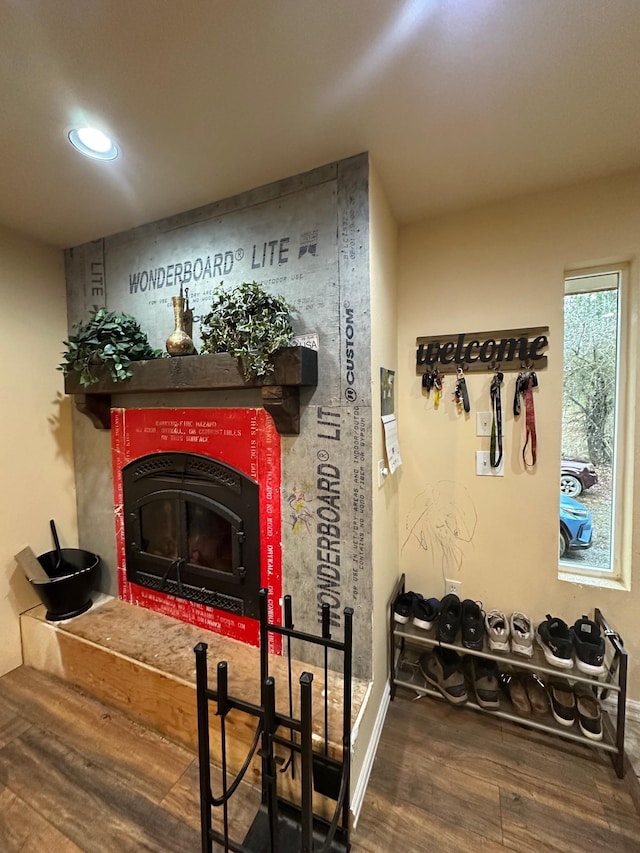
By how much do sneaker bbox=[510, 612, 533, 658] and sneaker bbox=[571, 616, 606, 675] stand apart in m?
0.17

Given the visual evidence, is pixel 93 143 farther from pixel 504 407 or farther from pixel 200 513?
pixel 504 407

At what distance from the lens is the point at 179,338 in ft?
5.14

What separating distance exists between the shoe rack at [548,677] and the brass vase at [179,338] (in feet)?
5.21

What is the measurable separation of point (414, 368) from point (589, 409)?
87 cm

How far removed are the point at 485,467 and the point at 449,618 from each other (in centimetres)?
76

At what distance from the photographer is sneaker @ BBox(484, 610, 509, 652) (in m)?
1.52

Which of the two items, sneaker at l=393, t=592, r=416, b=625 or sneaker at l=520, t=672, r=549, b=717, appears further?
sneaker at l=393, t=592, r=416, b=625

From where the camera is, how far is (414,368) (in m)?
1.82

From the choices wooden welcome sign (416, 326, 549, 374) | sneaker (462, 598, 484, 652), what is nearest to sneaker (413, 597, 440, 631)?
sneaker (462, 598, 484, 652)

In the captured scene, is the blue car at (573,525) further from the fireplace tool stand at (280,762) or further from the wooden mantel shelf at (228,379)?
the wooden mantel shelf at (228,379)

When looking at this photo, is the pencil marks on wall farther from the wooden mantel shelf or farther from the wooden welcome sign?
the wooden mantel shelf

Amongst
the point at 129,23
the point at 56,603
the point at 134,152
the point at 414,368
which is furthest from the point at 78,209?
the point at 56,603

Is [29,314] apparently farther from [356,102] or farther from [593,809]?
[593,809]

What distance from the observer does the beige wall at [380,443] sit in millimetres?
1356
